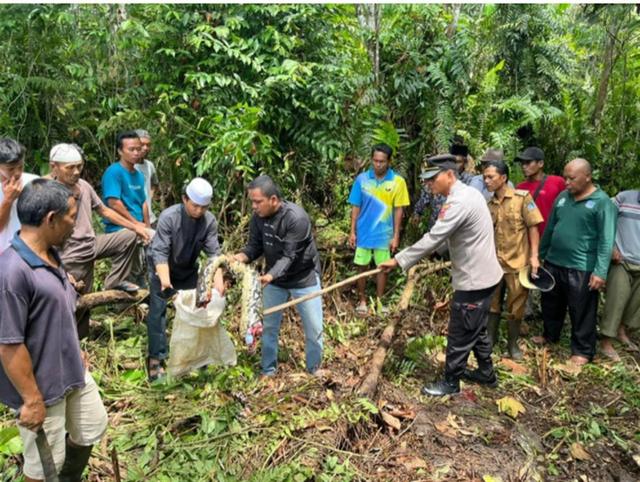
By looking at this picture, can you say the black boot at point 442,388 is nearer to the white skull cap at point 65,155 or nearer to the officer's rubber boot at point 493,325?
the officer's rubber boot at point 493,325

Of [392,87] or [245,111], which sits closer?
[245,111]

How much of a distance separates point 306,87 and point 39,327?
4.62m

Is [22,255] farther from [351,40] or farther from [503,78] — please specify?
[503,78]

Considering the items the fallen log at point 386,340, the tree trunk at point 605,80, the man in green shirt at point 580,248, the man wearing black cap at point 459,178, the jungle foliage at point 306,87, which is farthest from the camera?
the tree trunk at point 605,80

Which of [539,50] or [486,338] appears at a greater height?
[539,50]

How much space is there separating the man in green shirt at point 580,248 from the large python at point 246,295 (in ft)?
10.1

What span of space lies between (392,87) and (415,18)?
108 centimetres

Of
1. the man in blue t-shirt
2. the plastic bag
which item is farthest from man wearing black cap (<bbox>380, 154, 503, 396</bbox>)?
the man in blue t-shirt

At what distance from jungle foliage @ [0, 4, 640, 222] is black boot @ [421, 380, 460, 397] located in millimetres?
3067

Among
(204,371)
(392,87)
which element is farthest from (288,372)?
(392,87)

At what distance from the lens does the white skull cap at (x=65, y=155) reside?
410cm

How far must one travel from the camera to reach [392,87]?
280 inches

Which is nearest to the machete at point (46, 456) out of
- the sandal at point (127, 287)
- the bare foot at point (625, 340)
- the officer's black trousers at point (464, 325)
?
the sandal at point (127, 287)

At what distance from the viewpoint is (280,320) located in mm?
4465
